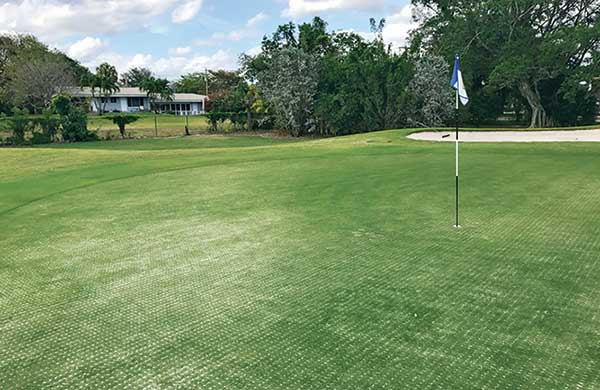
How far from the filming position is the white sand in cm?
1597

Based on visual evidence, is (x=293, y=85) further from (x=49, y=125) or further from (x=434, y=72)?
(x=49, y=125)

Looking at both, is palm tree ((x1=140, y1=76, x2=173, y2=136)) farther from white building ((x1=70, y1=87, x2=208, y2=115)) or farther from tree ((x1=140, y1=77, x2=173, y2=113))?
white building ((x1=70, y1=87, x2=208, y2=115))

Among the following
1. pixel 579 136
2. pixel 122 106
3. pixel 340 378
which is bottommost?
pixel 340 378

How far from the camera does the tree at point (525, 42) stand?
2419cm

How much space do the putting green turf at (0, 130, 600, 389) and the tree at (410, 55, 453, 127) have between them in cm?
1884

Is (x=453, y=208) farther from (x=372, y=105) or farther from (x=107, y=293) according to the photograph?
(x=372, y=105)

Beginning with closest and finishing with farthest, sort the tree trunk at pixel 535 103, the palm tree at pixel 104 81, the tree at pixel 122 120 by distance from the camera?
the tree trunk at pixel 535 103, the tree at pixel 122 120, the palm tree at pixel 104 81

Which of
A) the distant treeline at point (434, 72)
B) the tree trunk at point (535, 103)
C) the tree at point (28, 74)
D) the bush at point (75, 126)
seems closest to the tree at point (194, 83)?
the tree at point (28, 74)

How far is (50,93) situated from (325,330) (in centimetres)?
5194

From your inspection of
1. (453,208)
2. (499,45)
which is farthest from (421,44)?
(453,208)

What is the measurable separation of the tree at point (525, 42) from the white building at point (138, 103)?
132 feet

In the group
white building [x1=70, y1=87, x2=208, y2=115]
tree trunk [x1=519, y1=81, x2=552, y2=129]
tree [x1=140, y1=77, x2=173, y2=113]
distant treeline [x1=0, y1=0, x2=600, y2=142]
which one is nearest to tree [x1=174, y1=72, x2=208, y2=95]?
white building [x1=70, y1=87, x2=208, y2=115]

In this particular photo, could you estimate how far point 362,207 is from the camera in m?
6.95

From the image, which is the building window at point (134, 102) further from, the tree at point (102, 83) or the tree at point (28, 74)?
the tree at point (28, 74)
